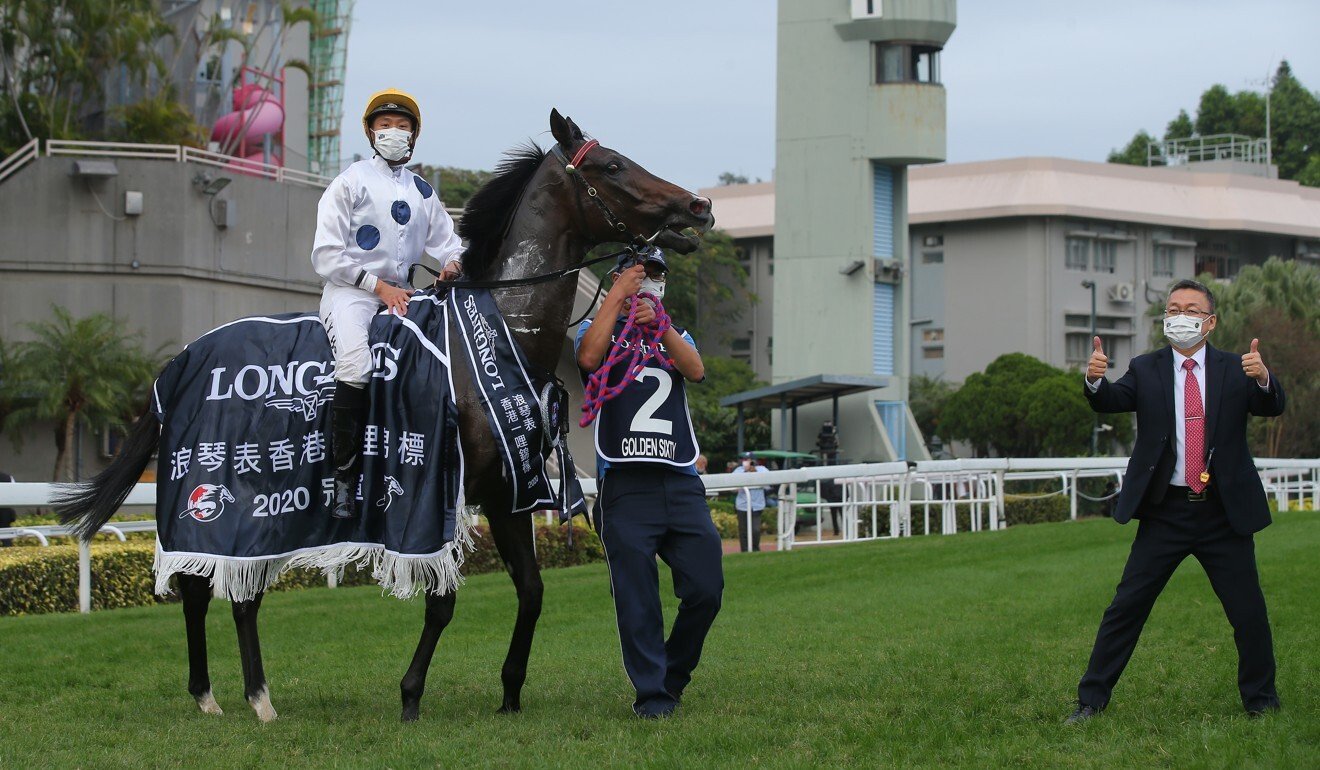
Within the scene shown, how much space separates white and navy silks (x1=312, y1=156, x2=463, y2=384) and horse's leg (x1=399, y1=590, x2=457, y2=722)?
103 centimetres

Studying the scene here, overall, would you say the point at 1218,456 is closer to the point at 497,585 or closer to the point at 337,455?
the point at 337,455

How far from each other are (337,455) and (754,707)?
2127 millimetres

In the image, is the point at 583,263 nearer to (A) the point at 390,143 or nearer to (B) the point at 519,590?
(A) the point at 390,143

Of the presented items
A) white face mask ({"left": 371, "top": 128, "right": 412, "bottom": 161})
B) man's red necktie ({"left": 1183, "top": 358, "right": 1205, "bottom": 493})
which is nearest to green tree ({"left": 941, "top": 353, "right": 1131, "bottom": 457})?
man's red necktie ({"left": 1183, "top": 358, "right": 1205, "bottom": 493})

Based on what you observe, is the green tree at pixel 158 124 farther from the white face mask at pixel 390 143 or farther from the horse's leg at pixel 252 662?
the horse's leg at pixel 252 662

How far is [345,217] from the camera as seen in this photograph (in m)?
6.78

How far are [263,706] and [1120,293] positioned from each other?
57083 millimetres

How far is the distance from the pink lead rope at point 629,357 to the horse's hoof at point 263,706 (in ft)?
6.16

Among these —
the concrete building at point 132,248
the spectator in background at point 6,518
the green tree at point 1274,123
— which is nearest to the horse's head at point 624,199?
the spectator in background at point 6,518

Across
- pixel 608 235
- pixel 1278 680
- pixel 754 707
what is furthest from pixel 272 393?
pixel 1278 680

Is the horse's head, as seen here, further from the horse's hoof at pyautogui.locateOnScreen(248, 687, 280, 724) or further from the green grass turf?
the horse's hoof at pyautogui.locateOnScreen(248, 687, 280, 724)

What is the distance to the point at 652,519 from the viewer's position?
6.55 m

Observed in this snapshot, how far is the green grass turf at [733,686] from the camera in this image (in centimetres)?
554

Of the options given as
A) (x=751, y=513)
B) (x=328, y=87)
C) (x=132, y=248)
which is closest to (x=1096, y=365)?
(x=751, y=513)
